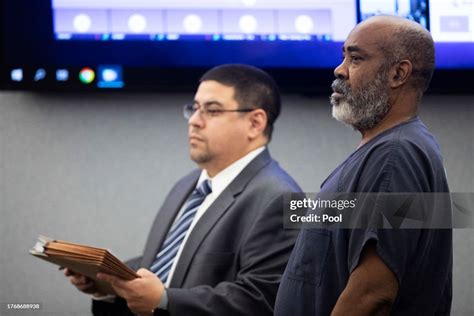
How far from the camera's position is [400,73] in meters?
2.08

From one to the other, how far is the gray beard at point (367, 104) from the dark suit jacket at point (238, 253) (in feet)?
2.29

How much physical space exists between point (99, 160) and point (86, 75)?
0.33 meters

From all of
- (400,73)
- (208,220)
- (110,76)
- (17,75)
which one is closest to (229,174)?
(208,220)

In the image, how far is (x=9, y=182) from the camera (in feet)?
11.4

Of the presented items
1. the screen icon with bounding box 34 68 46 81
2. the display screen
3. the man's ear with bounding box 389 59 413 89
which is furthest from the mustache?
the screen icon with bounding box 34 68 46 81

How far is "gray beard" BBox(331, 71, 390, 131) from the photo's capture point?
2.08 m

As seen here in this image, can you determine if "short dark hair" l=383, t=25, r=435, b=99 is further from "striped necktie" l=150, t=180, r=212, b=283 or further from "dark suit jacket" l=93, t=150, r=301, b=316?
"striped necktie" l=150, t=180, r=212, b=283

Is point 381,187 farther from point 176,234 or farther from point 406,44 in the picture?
point 176,234

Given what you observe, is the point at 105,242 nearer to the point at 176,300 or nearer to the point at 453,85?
the point at 176,300

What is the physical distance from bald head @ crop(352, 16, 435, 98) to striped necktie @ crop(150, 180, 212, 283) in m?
1.09

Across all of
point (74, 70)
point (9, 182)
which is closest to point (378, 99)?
point (74, 70)

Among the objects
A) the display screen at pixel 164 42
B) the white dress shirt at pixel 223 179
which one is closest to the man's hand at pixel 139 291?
the white dress shirt at pixel 223 179

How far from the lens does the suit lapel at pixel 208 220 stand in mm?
2832

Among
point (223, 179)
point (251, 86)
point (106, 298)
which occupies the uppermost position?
point (251, 86)
